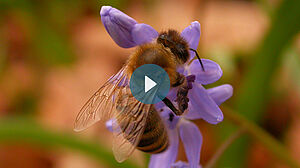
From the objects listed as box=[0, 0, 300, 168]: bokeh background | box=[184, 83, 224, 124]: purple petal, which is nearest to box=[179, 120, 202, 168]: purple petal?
box=[184, 83, 224, 124]: purple petal

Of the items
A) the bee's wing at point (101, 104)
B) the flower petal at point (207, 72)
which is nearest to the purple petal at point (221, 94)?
the flower petal at point (207, 72)

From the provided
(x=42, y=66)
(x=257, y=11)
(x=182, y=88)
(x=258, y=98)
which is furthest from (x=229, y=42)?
(x=182, y=88)

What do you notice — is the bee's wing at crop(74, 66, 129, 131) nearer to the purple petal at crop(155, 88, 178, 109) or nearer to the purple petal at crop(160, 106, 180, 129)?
the purple petal at crop(155, 88, 178, 109)

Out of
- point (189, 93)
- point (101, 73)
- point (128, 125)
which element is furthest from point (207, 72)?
point (101, 73)

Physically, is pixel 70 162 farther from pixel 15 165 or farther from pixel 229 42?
pixel 229 42

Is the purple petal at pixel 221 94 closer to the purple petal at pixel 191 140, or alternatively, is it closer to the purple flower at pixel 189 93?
the purple flower at pixel 189 93
